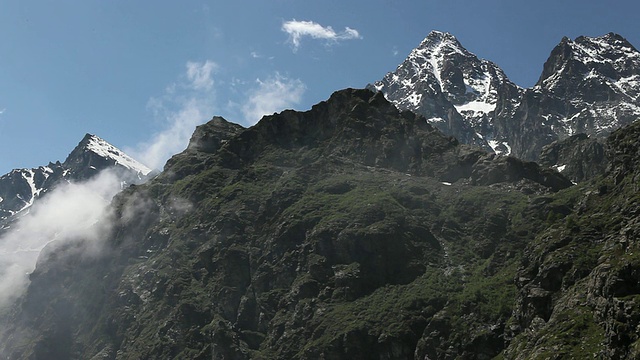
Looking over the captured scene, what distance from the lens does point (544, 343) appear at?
163m

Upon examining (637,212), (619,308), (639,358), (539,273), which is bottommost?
(639,358)

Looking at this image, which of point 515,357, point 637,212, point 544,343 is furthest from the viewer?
point 637,212

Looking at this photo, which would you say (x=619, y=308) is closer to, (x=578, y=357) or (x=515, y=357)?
(x=578, y=357)

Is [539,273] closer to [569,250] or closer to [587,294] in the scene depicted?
[569,250]

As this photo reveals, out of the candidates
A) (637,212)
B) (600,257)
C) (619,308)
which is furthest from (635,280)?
(637,212)

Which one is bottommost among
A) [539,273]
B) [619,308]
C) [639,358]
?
[639,358]

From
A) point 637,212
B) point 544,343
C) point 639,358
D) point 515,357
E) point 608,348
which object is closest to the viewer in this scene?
point 639,358

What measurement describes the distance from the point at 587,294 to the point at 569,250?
1188 inches

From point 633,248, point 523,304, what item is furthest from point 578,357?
point 523,304

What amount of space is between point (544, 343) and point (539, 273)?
38649 millimetres

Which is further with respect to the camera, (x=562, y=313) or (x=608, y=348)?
(x=562, y=313)

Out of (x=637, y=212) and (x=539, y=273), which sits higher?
(x=637, y=212)

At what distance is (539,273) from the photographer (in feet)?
651

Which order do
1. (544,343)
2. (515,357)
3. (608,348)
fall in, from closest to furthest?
1. (608,348)
2. (544,343)
3. (515,357)
